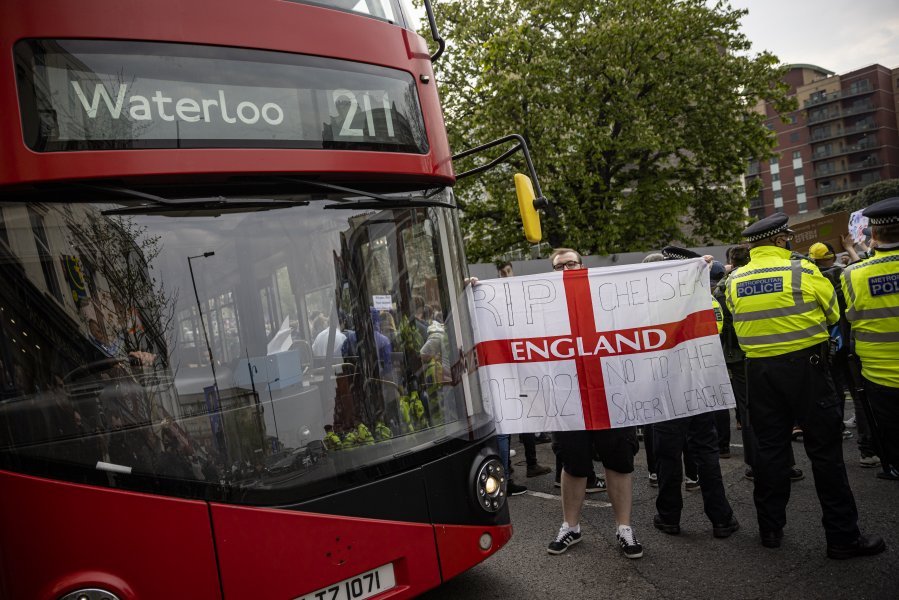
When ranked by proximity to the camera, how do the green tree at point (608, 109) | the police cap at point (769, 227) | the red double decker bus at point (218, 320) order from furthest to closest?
the green tree at point (608, 109) → the police cap at point (769, 227) → the red double decker bus at point (218, 320)

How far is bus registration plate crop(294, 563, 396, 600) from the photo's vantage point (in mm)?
3102

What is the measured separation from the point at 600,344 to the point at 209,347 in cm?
271

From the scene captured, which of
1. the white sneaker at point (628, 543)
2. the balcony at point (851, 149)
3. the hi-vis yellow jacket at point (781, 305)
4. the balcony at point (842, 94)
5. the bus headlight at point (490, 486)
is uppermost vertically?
the balcony at point (842, 94)

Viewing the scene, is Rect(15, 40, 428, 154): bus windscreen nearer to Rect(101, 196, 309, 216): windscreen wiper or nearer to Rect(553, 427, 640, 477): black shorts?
Rect(101, 196, 309, 216): windscreen wiper

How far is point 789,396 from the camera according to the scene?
4.23m

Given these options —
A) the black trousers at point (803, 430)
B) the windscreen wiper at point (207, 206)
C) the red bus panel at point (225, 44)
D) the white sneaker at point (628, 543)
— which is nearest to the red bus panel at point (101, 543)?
the windscreen wiper at point (207, 206)

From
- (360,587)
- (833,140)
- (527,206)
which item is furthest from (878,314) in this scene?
(833,140)

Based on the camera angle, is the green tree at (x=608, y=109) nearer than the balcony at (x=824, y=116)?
Yes

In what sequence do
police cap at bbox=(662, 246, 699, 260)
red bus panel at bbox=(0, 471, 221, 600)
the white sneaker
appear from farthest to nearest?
police cap at bbox=(662, 246, 699, 260) → the white sneaker → red bus panel at bbox=(0, 471, 221, 600)

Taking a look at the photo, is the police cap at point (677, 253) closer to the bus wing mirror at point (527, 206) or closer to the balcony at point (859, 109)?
the bus wing mirror at point (527, 206)

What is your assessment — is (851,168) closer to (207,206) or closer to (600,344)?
(600,344)

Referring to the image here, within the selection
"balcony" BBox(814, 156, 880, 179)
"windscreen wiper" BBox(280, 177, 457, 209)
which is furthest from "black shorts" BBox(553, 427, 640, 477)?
"balcony" BBox(814, 156, 880, 179)

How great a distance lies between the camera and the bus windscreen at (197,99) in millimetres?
2896

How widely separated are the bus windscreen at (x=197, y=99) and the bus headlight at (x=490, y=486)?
178 cm
